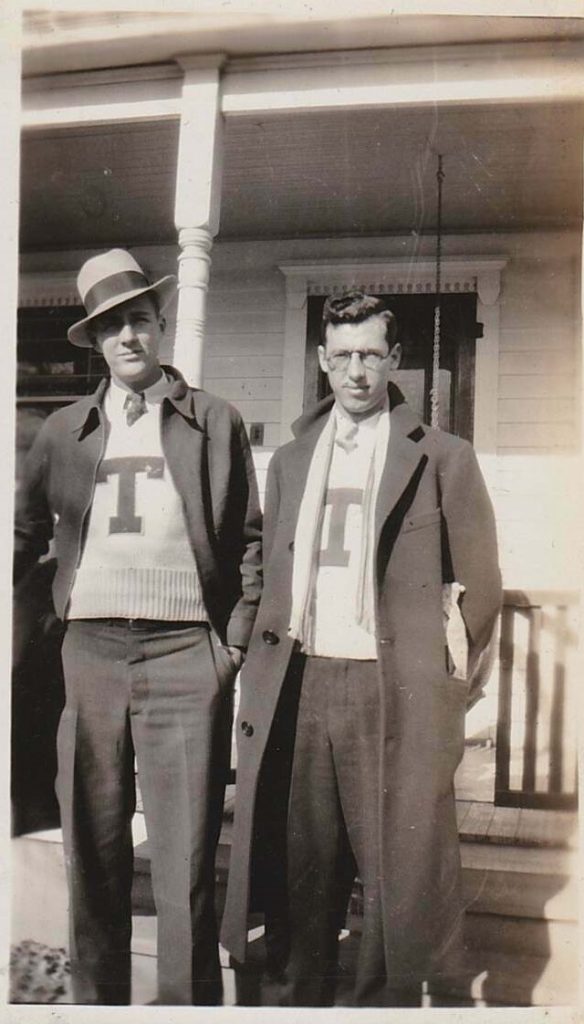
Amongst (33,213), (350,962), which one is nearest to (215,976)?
(350,962)

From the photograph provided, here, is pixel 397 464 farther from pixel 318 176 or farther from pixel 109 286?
pixel 318 176

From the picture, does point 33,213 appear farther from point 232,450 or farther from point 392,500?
point 392,500

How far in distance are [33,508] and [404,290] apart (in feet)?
4.78

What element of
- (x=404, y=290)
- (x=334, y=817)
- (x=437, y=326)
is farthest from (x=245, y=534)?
(x=437, y=326)

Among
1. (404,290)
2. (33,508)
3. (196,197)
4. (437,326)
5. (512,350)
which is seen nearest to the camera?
(33,508)

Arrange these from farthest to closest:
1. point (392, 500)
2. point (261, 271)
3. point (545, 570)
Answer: point (261, 271)
point (545, 570)
point (392, 500)

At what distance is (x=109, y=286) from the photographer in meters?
2.38

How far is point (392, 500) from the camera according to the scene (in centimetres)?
220

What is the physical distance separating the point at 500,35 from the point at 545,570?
1696mm

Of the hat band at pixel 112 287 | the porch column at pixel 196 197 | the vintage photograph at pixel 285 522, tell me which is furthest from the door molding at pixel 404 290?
the hat band at pixel 112 287

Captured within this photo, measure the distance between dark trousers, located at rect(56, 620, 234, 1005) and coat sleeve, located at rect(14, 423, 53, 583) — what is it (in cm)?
33

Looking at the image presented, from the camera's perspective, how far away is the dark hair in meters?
2.24

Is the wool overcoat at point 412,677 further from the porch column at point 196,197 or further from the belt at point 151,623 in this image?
the porch column at point 196,197

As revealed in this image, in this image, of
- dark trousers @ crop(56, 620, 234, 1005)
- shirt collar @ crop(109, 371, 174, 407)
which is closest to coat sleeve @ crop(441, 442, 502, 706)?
dark trousers @ crop(56, 620, 234, 1005)
